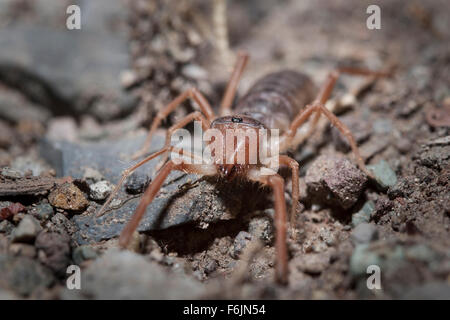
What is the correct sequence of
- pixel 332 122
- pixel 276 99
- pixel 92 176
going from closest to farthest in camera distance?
pixel 92 176 → pixel 332 122 → pixel 276 99

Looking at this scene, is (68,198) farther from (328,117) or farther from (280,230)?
(328,117)

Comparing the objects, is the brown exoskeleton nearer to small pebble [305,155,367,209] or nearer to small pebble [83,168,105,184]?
small pebble [305,155,367,209]

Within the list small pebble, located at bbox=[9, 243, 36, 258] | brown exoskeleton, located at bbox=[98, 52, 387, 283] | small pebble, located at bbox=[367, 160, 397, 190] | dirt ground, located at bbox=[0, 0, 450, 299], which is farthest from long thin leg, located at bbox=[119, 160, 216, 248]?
small pebble, located at bbox=[367, 160, 397, 190]

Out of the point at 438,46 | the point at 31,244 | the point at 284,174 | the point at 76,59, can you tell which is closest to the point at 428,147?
the point at 284,174

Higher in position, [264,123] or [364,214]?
[264,123]

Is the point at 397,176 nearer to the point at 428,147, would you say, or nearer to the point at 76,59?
the point at 428,147

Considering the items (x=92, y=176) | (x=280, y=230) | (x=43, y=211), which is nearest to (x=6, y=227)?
(x=43, y=211)

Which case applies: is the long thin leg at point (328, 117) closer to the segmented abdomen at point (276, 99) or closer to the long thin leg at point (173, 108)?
the segmented abdomen at point (276, 99)
